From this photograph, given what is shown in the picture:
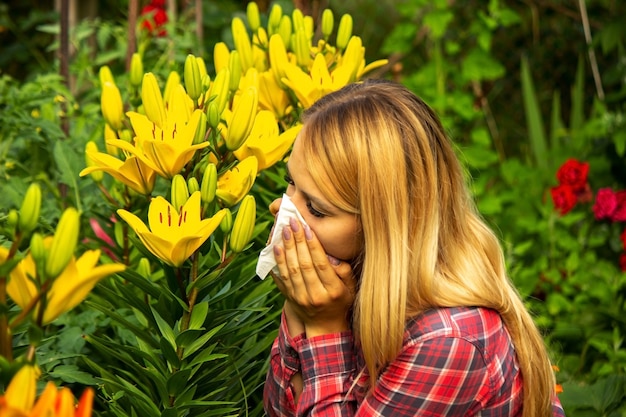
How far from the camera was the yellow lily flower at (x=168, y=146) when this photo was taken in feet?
5.44

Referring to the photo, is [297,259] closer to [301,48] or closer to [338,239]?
[338,239]

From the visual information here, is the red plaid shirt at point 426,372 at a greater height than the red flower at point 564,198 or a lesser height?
greater

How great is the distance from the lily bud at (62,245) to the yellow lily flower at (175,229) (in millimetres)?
386

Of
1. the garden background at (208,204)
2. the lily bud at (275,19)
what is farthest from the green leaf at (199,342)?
the lily bud at (275,19)

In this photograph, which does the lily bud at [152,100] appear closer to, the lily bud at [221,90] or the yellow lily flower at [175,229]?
the lily bud at [221,90]

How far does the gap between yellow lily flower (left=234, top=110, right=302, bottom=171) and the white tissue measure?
0.17 metres

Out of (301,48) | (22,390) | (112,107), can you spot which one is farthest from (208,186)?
(301,48)

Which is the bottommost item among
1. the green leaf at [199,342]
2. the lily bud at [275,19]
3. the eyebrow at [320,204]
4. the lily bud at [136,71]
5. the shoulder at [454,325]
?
the shoulder at [454,325]

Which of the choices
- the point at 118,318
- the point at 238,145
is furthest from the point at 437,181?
the point at 118,318

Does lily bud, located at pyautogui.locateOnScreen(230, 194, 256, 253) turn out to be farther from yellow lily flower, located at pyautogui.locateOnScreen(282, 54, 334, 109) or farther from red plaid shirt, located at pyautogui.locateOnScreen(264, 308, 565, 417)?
yellow lily flower, located at pyautogui.locateOnScreen(282, 54, 334, 109)

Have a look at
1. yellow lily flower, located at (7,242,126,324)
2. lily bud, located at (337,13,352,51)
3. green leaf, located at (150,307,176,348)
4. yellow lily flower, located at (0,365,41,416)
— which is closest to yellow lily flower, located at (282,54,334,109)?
lily bud, located at (337,13,352,51)

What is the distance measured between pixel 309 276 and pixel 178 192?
287 millimetres

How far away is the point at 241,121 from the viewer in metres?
1.74

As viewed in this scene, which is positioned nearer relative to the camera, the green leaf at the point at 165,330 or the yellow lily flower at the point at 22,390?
the yellow lily flower at the point at 22,390
